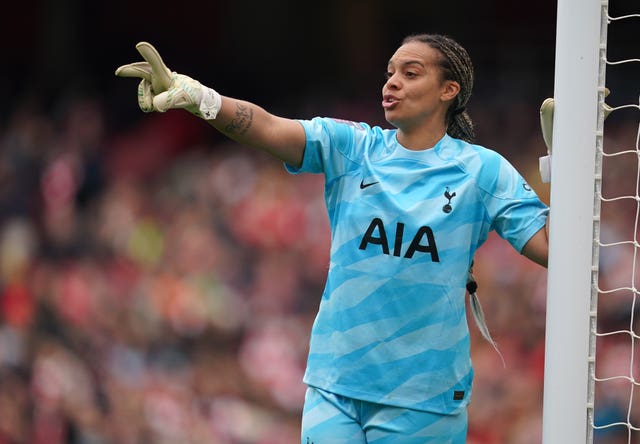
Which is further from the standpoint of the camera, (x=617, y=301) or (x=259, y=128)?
(x=617, y=301)

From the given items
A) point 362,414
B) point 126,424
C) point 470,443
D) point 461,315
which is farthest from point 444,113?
point 126,424

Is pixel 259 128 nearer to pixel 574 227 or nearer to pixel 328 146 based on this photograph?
pixel 328 146

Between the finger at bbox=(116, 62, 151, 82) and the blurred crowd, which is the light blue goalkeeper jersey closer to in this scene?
the finger at bbox=(116, 62, 151, 82)

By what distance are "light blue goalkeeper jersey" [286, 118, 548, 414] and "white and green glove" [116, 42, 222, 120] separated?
Result: 1.24 feet

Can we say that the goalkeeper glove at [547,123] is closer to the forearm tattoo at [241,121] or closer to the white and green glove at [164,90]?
the forearm tattoo at [241,121]

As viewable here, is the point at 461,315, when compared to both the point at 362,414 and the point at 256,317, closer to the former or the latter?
the point at 362,414

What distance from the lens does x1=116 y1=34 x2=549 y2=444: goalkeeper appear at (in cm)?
366

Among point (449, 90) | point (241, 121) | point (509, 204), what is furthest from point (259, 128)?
point (509, 204)

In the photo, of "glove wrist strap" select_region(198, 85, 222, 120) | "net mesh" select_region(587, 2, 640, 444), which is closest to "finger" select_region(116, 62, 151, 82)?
"glove wrist strap" select_region(198, 85, 222, 120)

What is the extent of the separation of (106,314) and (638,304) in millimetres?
4796

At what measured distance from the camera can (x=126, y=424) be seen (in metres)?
9.22

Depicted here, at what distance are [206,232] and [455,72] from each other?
242 inches

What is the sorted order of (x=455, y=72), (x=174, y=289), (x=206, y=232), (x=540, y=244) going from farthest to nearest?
(x=206, y=232)
(x=174, y=289)
(x=455, y=72)
(x=540, y=244)

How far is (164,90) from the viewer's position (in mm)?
3619
